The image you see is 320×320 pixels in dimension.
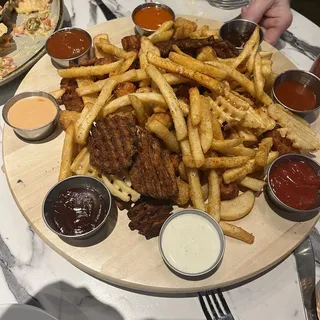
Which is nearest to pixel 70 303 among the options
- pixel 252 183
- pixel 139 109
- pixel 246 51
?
pixel 139 109

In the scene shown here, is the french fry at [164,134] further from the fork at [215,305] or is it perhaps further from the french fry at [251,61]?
the fork at [215,305]

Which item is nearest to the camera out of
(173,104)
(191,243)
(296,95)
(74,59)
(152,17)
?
(191,243)

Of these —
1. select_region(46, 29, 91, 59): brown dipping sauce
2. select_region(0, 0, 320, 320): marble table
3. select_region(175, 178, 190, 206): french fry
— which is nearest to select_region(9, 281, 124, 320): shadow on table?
select_region(0, 0, 320, 320): marble table

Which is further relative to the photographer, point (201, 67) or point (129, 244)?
point (201, 67)

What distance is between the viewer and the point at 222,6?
458cm

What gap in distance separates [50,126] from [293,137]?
2.00 m

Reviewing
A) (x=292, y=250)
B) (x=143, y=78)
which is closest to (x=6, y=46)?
(x=143, y=78)

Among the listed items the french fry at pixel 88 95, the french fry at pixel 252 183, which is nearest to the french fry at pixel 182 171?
the french fry at pixel 252 183

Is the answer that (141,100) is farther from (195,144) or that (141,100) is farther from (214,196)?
(214,196)

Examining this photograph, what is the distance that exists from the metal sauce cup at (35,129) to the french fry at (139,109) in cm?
74

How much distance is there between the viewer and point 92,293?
2664 millimetres

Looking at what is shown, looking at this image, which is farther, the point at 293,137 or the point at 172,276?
the point at 293,137

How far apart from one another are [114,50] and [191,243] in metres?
1.94

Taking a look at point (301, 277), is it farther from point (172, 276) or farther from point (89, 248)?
point (89, 248)
